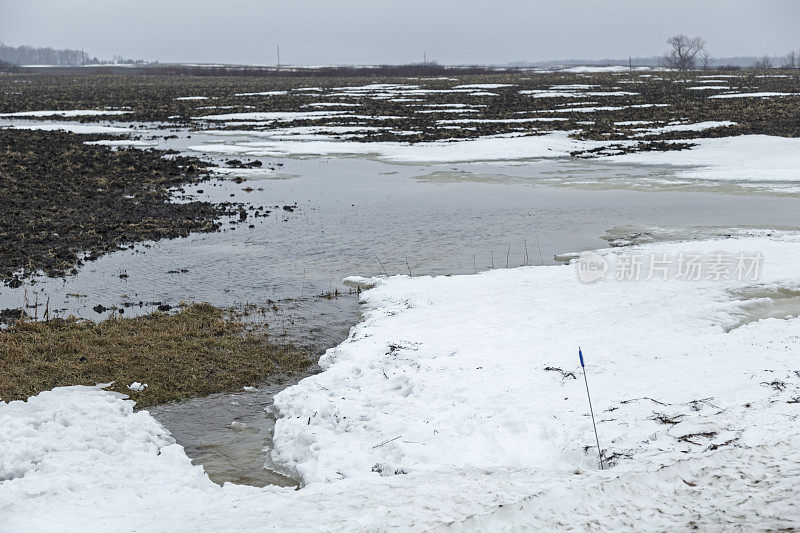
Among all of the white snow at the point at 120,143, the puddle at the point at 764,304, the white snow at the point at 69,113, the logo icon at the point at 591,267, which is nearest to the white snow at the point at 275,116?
the white snow at the point at 69,113

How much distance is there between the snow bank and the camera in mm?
22125

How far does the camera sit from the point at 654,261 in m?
12.6

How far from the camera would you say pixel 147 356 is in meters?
9.12

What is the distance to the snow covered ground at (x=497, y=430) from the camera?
5.03 m

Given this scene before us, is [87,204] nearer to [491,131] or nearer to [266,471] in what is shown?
[266,471]

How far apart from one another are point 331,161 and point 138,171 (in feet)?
23.1

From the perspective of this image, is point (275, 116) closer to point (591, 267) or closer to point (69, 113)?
point (69, 113)

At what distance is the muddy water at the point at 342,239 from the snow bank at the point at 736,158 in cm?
141

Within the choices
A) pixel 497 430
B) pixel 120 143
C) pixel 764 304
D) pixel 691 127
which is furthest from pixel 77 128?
pixel 497 430

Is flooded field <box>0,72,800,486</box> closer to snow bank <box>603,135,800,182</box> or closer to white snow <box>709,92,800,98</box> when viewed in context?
snow bank <box>603,135,800,182</box>

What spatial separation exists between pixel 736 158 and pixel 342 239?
16.2 metres

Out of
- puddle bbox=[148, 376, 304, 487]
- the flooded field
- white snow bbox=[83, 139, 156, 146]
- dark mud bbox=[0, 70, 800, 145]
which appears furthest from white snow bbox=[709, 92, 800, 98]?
puddle bbox=[148, 376, 304, 487]

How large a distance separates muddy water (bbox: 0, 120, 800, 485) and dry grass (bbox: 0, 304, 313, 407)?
355mm

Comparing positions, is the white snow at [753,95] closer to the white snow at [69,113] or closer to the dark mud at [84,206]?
the dark mud at [84,206]
